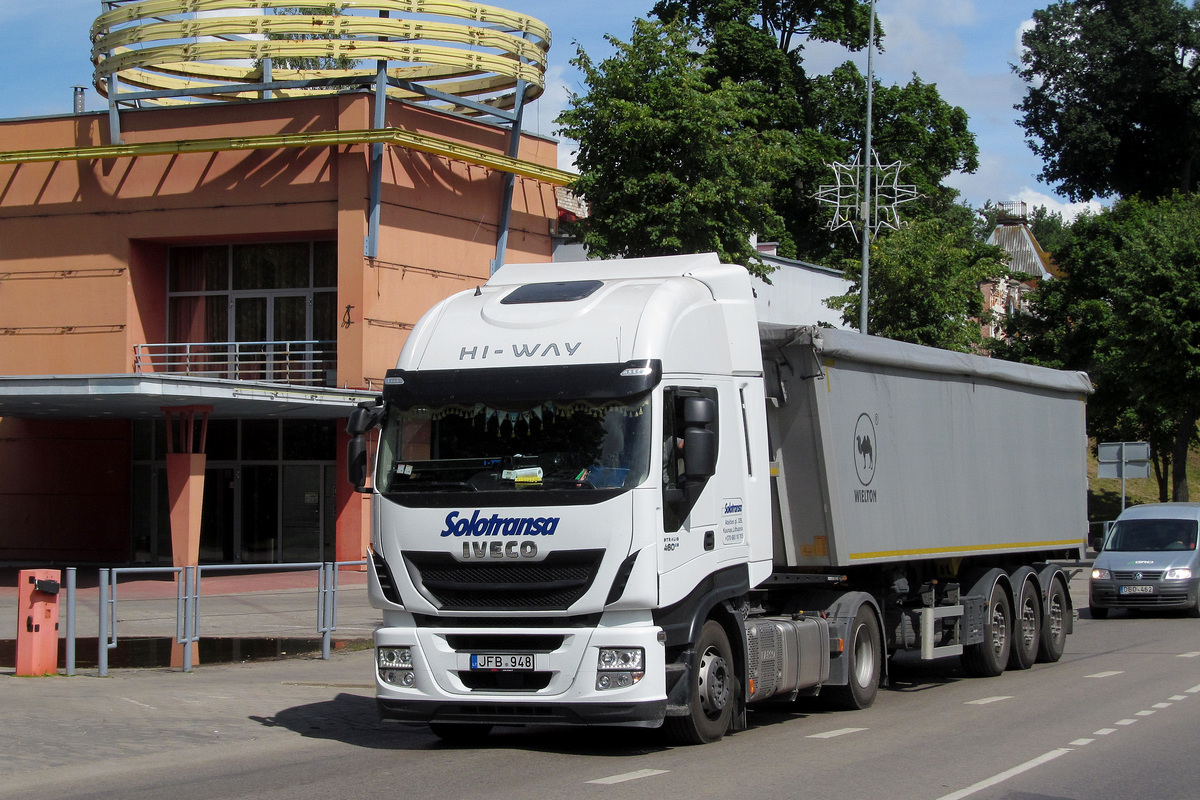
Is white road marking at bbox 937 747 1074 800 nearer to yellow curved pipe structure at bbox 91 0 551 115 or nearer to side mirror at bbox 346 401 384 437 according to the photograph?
side mirror at bbox 346 401 384 437

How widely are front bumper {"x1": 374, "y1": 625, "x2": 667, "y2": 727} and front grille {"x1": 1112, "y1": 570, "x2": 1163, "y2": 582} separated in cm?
1516

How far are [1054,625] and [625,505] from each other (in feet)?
29.6

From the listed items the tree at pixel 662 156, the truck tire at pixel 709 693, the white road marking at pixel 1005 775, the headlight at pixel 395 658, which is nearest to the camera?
the white road marking at pixel 1005 775

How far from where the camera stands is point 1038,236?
121062 millimetres

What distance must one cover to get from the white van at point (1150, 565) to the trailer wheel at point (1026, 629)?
22.5 ft

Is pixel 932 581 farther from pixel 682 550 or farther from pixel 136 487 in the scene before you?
pixel 136 487

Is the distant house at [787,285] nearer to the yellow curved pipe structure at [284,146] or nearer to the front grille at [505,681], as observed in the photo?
the yellow curved pipe structure at [284,146]

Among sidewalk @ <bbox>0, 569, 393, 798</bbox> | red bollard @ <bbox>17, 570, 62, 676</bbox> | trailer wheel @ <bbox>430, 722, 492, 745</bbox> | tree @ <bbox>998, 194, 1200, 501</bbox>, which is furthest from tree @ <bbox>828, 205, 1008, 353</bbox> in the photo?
trailer wheel @ <bbox>430, 722, 492, 745</bbox>

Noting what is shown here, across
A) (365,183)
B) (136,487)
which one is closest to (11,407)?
(136,487)

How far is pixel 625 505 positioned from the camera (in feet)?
28.2

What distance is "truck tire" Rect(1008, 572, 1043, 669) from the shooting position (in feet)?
48.6

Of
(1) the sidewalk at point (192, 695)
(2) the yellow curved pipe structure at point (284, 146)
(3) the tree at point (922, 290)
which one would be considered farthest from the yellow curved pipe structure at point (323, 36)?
(1) the sidewalk at point (192, 695)

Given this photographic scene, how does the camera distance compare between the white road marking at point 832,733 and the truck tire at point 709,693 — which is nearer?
the truck tire at point 709,693

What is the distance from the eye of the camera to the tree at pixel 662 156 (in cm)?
2000
